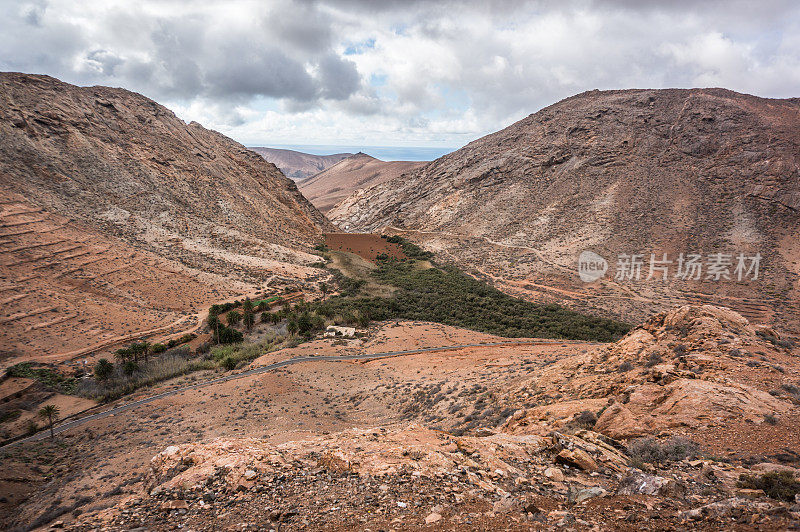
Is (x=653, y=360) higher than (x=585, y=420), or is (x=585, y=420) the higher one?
(x=653, y=360)

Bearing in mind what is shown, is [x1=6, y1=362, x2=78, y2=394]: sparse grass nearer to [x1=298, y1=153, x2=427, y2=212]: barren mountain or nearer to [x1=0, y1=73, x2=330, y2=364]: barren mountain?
[x1=0, y1=73, x2=330, y2=364]: barren mountain

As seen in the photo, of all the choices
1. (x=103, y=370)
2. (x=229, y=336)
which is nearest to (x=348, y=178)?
(x=229, y=336)

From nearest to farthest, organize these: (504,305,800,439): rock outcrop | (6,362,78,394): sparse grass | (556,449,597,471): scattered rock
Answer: (556,449,597,471): scattered rock < (504,305,800,439): rock outcrop < (6,362,78,394): sparse grass

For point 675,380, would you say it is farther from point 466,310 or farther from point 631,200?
point 631,200

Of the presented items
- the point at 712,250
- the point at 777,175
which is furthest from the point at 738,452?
the point at 777,175

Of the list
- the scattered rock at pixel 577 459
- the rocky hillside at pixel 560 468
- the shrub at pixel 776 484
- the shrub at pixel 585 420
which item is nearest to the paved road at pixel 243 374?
the rocky hillside at pixel 560 468

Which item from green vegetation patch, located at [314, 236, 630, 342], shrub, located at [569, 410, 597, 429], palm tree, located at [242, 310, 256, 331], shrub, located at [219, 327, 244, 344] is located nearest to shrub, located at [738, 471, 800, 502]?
shrub, located at [569, 410, 597, 429]
